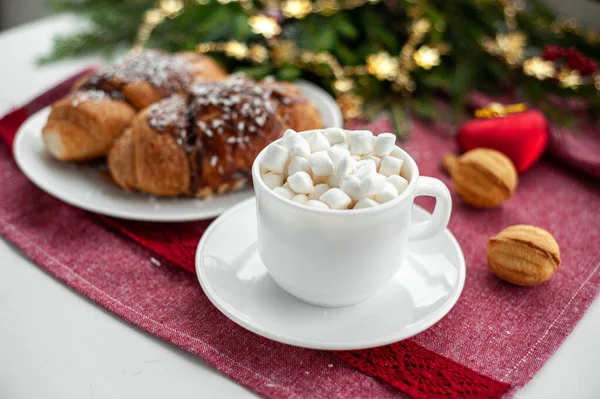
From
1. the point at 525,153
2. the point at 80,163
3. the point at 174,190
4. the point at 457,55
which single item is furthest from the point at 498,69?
the point at 80,163

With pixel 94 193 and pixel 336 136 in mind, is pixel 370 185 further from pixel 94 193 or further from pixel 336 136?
pixel 94 193

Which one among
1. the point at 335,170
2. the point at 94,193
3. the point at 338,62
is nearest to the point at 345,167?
the point at 335,170

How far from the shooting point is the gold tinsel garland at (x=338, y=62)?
49.0 inches

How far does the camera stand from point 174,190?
3.09ft

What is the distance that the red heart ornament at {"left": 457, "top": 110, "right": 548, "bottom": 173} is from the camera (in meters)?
1.07

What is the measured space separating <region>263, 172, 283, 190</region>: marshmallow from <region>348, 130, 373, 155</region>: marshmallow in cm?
9

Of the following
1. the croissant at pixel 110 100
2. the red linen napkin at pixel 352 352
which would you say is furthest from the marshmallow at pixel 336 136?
the croissant at pixel 110 100

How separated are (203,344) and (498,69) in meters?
0.97

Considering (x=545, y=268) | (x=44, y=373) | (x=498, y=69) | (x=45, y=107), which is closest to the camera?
(x=44, y=373)

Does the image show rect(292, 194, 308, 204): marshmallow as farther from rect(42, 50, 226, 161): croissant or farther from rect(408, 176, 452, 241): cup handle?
rect(42, 50, 226, 161): croissant

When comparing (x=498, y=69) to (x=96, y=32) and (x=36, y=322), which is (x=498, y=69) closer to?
(x=96, y=32)

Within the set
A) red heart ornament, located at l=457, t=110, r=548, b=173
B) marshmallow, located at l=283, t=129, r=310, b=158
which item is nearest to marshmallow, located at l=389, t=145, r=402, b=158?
marshmallow, located at l=283, t=129, r=310, b=158

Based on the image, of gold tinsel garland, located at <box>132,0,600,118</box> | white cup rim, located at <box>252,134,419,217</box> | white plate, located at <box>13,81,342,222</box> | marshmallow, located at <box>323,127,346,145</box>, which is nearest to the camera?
white cup rim, located at <box>252,134,419,217</box>

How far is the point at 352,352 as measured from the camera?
0.69m
